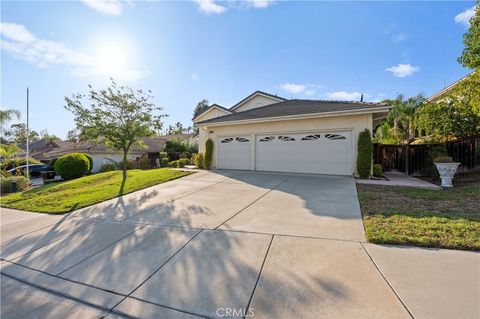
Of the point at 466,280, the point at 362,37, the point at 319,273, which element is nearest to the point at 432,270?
the point at 466,280

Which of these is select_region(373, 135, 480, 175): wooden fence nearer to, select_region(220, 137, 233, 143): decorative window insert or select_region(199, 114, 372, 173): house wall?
select_region(199, 114, 372, 173): house wall

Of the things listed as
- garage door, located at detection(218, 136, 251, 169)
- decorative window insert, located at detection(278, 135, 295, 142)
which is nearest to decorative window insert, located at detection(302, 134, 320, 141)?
decorative window insert, located at detection(278, 135, 295, 142)

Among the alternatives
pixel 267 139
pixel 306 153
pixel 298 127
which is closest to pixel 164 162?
pixel 267 139

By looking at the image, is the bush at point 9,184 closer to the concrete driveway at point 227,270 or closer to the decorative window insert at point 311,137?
the concrete driveway at point 227,270

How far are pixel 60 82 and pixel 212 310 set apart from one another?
1487 cm

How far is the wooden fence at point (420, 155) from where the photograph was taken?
979cm

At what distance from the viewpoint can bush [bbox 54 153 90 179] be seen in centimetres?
1622

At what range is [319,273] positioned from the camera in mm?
2791

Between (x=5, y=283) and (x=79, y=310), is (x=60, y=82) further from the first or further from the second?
(x=79, y=310)

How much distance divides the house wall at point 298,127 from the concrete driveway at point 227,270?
6.26 metres

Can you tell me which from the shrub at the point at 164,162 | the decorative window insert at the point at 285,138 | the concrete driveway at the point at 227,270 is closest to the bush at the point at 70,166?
the shrub at the point at 164,162

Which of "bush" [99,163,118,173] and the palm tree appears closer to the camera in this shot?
the palm tree

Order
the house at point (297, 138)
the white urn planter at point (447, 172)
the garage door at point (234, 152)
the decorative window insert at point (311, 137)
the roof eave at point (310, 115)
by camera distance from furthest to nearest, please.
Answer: the garage door at point (234, 152) < the decorative window insert at point (311, 137) < the house at point (297, 138) < the roof eave at point (310, 115) < the white urn planter at point (447, 172)

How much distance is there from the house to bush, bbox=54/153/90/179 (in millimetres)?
10400
